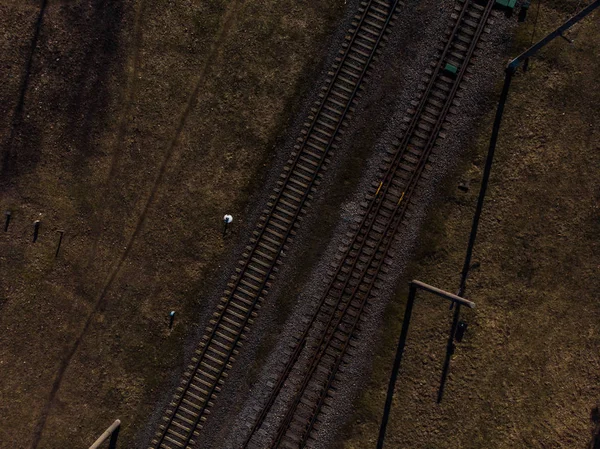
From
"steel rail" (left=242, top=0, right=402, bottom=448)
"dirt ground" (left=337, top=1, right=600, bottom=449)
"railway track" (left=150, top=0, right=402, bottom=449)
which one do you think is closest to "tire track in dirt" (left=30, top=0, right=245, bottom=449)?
"railway track" (left=150, top=0, right=402, bottom=449)

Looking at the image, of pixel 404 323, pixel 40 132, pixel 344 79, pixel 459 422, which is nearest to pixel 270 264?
pixel 404 323

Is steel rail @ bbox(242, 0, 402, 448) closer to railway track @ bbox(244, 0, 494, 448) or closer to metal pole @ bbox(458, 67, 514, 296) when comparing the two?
railway track @ bbox(244, 0, 494, 448)

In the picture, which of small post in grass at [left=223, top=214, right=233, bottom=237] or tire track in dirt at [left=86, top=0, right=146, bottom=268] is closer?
small post in grass at [left=223, top=214, right=233, bottom=237]

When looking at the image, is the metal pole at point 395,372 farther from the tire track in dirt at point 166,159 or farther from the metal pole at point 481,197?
the tire track in dirt at point 166,159

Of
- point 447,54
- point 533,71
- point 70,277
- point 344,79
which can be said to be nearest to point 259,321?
point 70,277

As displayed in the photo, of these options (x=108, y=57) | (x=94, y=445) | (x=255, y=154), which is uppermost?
(x=108, y=57)

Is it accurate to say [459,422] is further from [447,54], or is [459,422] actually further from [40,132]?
[40,132]

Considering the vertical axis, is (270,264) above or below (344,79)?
below
